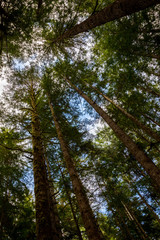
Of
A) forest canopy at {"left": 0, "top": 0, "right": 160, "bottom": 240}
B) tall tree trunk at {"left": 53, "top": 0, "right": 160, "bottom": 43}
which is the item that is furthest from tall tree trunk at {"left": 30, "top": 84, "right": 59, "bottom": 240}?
tall tree trunk at {"left": 53, "top": 0, "right": 160, "bottom": 43}

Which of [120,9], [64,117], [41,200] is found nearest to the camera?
[120,9]

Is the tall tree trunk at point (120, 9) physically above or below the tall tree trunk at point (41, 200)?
above

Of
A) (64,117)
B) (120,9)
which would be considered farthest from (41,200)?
(64,117)

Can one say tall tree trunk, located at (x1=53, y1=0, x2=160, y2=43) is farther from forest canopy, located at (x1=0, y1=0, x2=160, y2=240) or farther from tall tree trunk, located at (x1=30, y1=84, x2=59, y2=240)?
tall tree trunk, located at (x1=30, y1=84, x2=59, y2=240)

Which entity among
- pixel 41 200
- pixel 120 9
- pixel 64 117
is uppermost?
pixel 64 117

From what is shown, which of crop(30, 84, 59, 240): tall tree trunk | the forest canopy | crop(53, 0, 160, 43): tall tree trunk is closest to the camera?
crop(53, 0, 160, 43): tall tree trunk

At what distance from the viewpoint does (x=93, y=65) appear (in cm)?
1077

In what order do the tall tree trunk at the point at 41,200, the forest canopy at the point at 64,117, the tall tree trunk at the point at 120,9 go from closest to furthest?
the tall tree trunk at the point at 120,9 → the tall tree trunk at the point at 41,200 → the forest canopy at the point at 64,117

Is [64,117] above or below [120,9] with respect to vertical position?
above

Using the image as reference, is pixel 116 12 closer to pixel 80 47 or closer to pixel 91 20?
pixel 91 20

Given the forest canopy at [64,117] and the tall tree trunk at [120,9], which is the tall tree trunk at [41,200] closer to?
the forest canopy at [64,117]

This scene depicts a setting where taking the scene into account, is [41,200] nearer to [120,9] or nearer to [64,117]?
[120,9]

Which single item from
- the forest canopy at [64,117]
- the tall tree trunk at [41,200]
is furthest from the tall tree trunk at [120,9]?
the tall tree trunk at [41,200]

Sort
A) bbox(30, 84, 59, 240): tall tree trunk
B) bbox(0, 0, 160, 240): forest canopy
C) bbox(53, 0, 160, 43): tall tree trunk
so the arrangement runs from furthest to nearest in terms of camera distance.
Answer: bbox(0, 0, 160, 240): forest canopy → bbox(30, 84, 59, 240): tall tree trunk → bbox(53, 0, 160, 43): tall tree trunk
